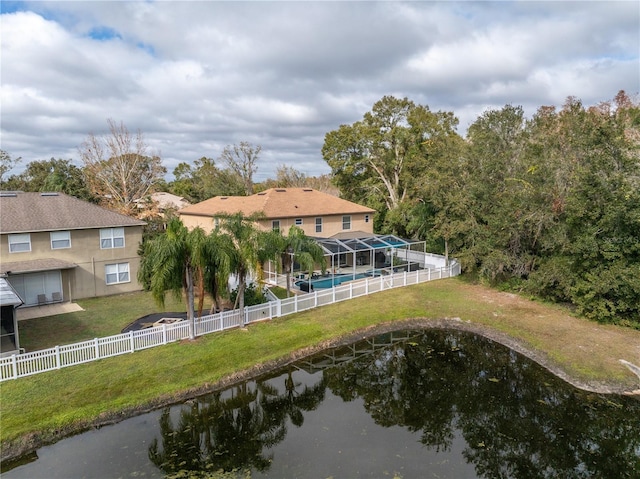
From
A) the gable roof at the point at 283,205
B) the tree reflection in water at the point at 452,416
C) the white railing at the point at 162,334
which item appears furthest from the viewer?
the gable roof at the point at 283,205

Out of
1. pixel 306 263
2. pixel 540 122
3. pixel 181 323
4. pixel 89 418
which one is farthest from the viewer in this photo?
pixel 540 122

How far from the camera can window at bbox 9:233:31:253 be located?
19.1 meters

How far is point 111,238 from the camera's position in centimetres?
2181

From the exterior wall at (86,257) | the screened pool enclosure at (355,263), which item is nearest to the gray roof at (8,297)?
the exterior wall at (86,257)

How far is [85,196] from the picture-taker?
36.4 metres

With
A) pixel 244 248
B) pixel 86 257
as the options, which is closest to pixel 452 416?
pixel 244 248

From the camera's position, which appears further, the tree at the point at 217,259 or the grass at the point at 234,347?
the tree at the point at 217,259

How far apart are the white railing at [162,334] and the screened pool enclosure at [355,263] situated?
5.04 ft

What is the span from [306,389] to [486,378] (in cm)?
651

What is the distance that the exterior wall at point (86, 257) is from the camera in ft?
64.6

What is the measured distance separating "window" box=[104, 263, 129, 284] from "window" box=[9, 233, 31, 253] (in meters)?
3.76

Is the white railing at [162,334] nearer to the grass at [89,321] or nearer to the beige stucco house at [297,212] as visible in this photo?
the grass at [89,321]

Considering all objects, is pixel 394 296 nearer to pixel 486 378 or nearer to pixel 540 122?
pixel 486 378

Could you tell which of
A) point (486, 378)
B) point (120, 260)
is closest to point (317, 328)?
point (486, 378)
